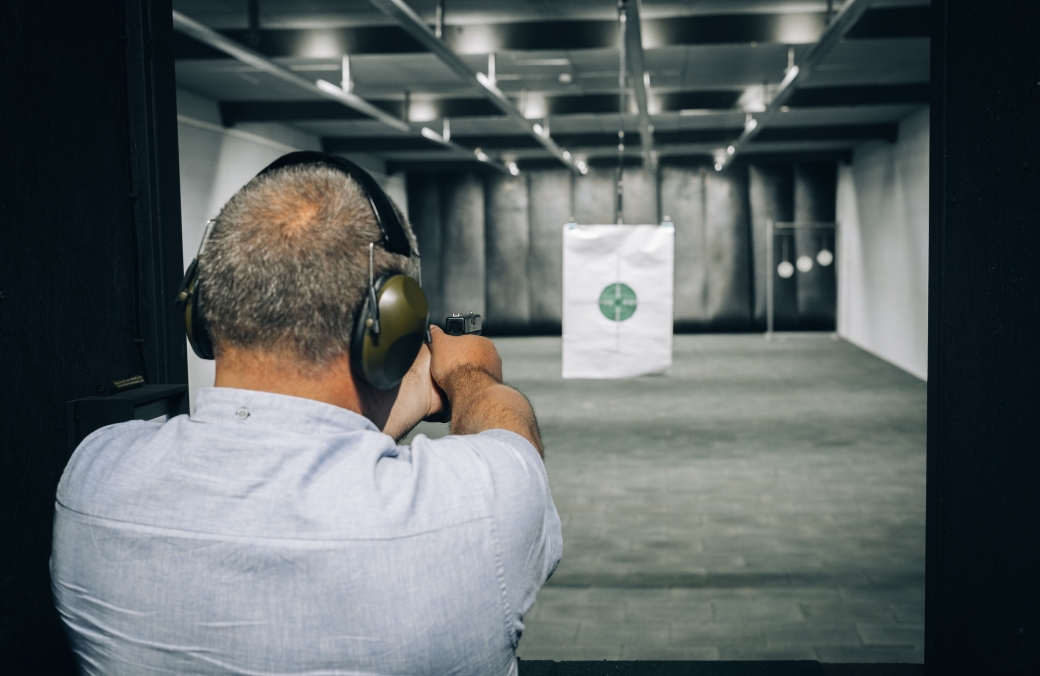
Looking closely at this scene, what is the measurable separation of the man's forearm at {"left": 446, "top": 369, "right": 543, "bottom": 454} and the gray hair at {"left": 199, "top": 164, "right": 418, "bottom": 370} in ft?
0.67

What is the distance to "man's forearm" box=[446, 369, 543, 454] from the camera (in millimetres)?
1018

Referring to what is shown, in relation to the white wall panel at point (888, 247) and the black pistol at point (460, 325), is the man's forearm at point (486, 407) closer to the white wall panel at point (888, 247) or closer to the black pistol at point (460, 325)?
the black pistol at point (460, 325)

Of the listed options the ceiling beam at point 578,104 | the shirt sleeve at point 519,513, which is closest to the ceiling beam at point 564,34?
the ceiling beam at point 578,104

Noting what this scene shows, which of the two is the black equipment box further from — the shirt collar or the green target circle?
the green target circle

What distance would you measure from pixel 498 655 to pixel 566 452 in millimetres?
5930

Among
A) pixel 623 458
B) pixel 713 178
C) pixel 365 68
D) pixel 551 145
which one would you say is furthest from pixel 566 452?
pixel 713 178

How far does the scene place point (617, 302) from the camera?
21.9 ft

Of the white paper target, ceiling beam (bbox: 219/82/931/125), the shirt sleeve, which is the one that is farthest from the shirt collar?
ceiling beam (bbox: 219/82/931/125)

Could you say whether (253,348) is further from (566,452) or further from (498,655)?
(566,452)

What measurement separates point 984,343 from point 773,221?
1507 centimetres

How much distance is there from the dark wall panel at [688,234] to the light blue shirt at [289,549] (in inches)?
603

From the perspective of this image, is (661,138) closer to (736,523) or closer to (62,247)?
(736,523)

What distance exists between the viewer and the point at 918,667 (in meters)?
1.94

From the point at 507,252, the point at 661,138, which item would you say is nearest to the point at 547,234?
the point at 507,252
